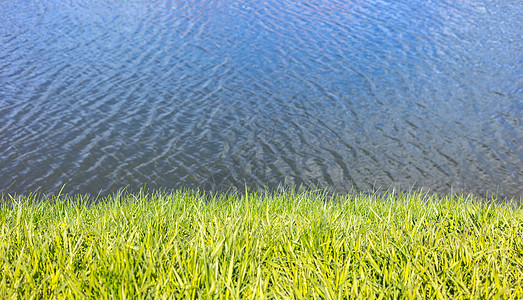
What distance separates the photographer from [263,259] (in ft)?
13.7

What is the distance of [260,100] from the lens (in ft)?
42.7

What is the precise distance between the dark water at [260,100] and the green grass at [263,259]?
4.79 m

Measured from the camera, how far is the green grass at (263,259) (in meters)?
3.70

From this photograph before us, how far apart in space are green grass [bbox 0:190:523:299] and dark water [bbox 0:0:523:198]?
479 centimetres

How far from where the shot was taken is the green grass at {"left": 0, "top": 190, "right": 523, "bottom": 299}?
146 inches

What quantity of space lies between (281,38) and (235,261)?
1449 cm

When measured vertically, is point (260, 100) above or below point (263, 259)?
above

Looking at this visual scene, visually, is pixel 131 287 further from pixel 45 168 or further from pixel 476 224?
pixel 45 168

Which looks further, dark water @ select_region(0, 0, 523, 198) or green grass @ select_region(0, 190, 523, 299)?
dark water @ select_region(0, 0, 523, 198)

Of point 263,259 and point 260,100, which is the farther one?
point 260,100

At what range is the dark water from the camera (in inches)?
397

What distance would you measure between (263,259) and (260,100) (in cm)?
913

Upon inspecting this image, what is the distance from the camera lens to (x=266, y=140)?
11.2 m

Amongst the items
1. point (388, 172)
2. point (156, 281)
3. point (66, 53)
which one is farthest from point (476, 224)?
point (66, 53)
